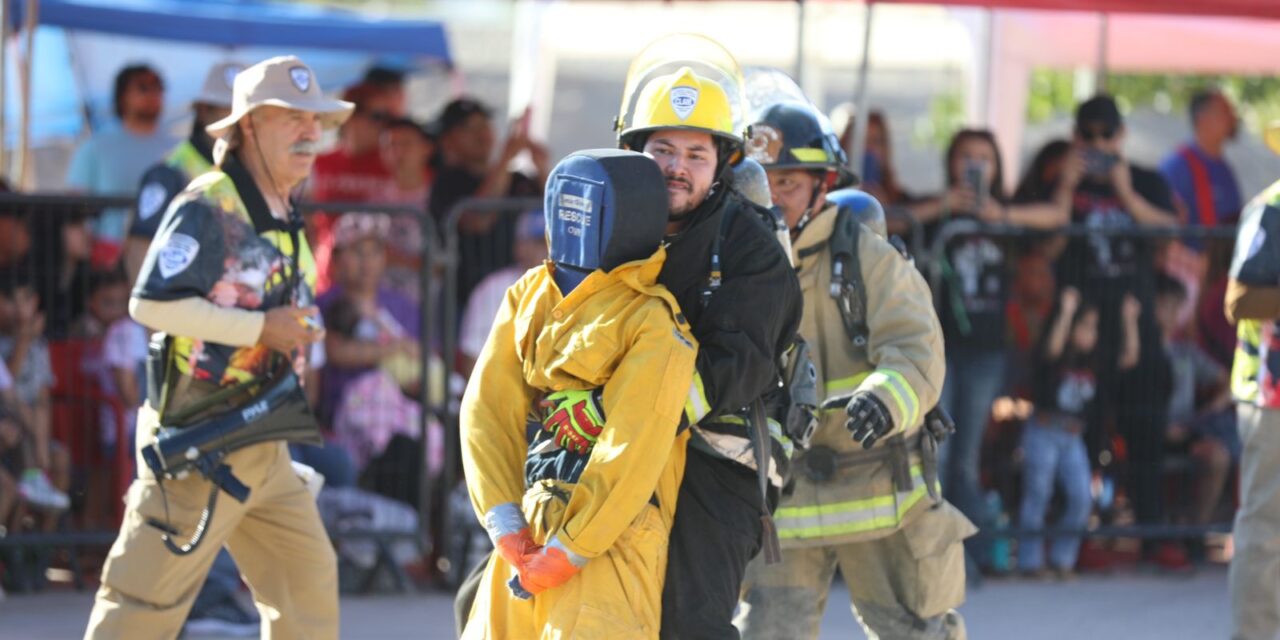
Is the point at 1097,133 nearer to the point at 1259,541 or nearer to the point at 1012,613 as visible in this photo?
the point at 1012,613

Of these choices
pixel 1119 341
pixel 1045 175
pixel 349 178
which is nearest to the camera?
pixel 1119 341

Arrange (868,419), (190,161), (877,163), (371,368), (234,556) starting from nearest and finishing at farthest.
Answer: (868,419) → (234,556) → (190,161) → (371,368) → (877,163)

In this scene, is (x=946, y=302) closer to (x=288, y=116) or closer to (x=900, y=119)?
(x=288, y=116)

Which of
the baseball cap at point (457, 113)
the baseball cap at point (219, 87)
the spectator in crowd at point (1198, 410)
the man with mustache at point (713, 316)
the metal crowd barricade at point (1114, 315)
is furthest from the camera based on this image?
the baseball cap at point (457, 113)

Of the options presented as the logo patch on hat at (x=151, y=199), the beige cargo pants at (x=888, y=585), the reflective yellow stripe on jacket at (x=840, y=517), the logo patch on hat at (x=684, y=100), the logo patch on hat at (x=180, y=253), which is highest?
the logo patch on hat at (x=684, y=100)

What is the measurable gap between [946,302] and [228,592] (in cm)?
341

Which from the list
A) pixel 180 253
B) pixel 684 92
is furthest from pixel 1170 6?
pixel 180 253

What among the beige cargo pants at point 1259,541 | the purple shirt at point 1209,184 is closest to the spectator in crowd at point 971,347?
the beige cargo pants at point 1259,541

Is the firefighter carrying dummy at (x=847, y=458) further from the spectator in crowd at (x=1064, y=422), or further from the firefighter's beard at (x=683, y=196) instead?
the spectator in crowd at (x=1064, y=422)

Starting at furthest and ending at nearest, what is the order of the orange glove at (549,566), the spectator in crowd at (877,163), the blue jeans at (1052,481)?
the spectator in crowd at (877,163) < the blue jeans at (1052,481) < the orange glove at (549,566)

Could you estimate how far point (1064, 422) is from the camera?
8352 millimetres

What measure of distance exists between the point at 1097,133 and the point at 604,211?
5.98 meters

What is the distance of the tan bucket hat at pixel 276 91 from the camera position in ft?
16.7

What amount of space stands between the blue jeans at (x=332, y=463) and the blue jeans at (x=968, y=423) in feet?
8.62
